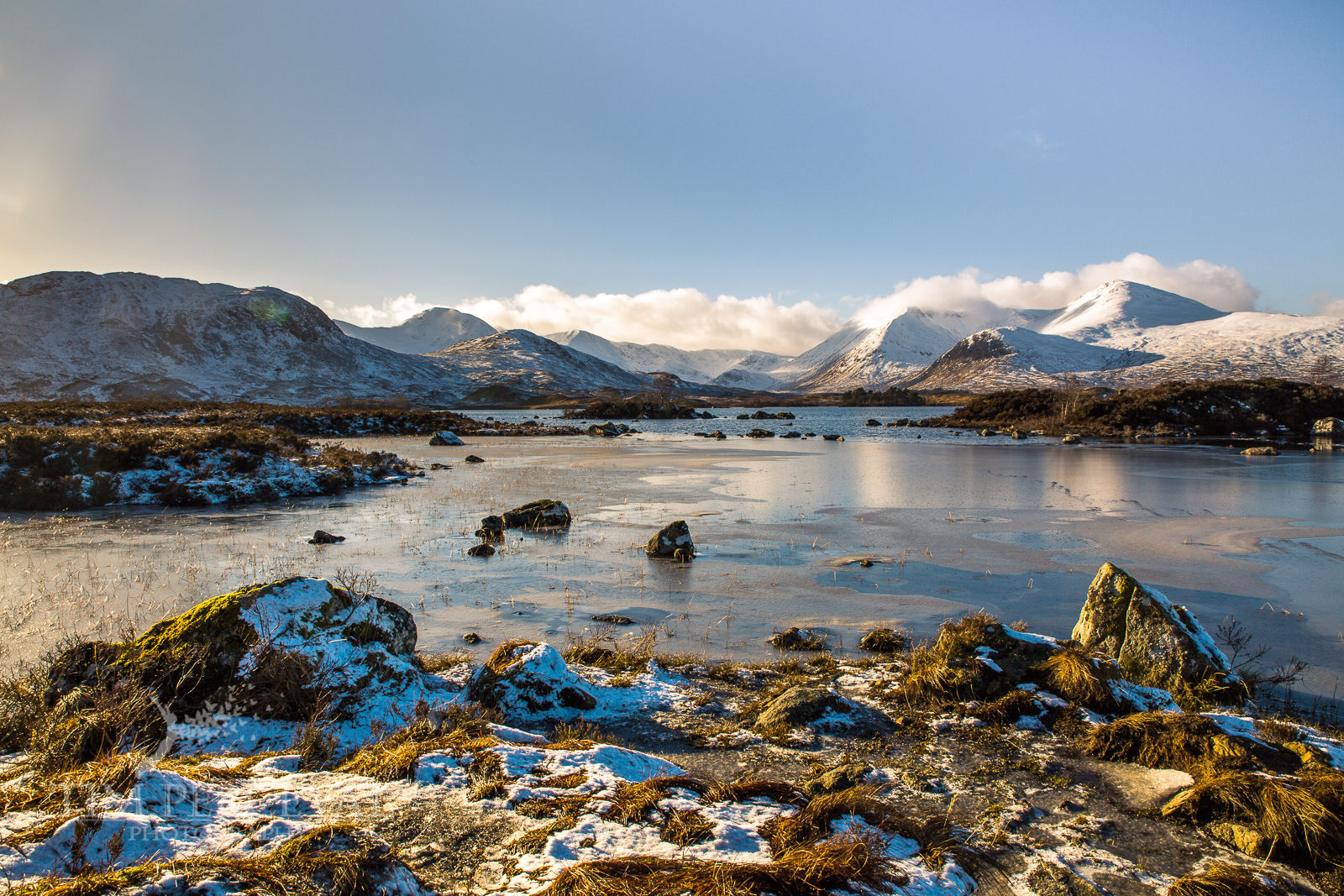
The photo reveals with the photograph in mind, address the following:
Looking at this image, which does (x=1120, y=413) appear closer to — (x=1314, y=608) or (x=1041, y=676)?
(x=1314, y=608)

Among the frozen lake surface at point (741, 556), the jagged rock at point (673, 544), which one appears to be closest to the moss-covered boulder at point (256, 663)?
the frozen lake surface at point (741, 556)

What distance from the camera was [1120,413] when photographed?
55.8 metres

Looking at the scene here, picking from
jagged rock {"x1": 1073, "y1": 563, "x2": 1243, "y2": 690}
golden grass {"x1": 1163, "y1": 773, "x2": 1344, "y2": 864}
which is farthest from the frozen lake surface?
golden grass {"x1": 1163, "y1": 773, "x2": 1344, "y2": 864}

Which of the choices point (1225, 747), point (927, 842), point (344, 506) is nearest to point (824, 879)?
point (927, 842)

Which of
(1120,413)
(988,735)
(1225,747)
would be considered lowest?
(988,735)

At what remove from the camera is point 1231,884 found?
3.49 m

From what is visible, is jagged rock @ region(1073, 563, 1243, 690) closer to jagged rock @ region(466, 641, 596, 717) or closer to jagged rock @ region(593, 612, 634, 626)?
jagged rock @ region(466, 641, 596, 717)

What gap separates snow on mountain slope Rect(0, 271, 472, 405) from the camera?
108562mm

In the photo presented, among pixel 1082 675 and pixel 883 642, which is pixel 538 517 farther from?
pixel 1082 675

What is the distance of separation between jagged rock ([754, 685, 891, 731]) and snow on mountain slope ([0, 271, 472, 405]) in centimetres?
11749

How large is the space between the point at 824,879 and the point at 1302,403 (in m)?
71.6

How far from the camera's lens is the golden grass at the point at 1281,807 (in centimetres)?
373

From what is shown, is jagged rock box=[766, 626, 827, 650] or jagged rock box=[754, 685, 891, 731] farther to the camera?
jagged rock box=[766, 626, 827, 650]

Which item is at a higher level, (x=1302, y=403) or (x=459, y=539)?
(x=1302, y=403)
